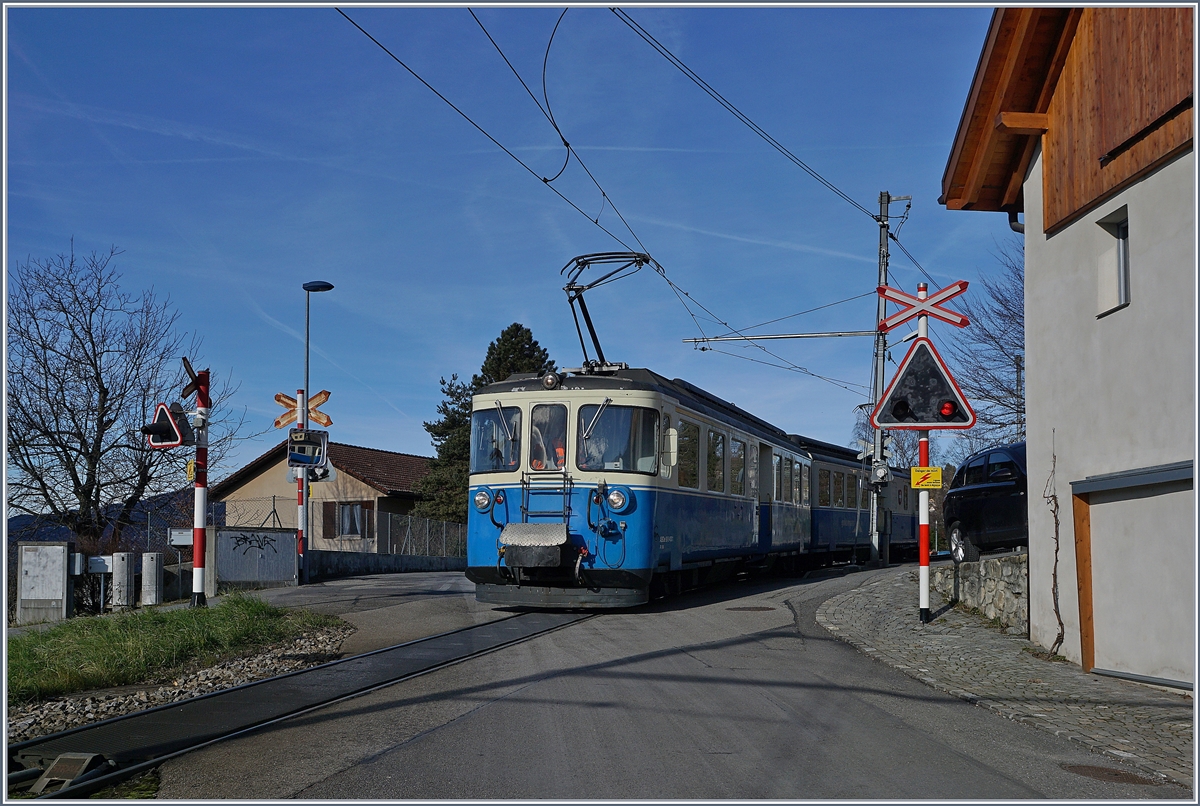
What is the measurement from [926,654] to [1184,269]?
4.10 m

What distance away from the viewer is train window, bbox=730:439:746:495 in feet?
57.2

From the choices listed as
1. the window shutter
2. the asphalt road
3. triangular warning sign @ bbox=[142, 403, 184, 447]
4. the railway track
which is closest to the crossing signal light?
triangular warning sign @ bbox=[142, 403, 184, 447]

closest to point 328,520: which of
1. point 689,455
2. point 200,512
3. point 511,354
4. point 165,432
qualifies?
point 511,354

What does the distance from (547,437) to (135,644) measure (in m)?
5.88

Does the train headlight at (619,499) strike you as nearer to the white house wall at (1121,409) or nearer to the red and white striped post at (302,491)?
the white house wall at (1121,409)

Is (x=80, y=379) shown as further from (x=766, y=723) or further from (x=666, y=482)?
(x=766, y=723)

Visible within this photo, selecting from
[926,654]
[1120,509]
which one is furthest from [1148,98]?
[926,654]

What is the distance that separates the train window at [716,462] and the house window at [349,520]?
29.1 metres

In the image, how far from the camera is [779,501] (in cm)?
2061

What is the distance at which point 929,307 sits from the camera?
474 inches

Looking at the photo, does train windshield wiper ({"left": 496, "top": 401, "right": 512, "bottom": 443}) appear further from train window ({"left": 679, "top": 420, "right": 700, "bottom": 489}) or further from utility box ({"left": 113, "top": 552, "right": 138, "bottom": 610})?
utility box ({"left": 113, "top": 552, "right": 138, "bottom": 610})

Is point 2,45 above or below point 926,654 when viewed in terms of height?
above

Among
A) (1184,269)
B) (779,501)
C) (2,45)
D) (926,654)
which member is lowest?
(926,654)

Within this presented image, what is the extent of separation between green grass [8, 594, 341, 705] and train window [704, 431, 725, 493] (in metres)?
5.97
